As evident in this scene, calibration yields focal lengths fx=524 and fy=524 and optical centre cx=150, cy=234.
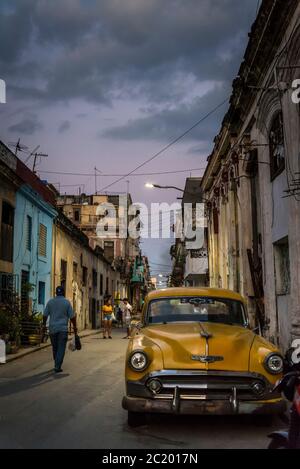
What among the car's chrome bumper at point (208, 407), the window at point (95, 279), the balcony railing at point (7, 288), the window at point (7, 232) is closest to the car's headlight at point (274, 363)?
the car's chrome bumper at point (208, 407)

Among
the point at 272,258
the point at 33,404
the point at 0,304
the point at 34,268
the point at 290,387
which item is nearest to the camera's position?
the point at 290,387

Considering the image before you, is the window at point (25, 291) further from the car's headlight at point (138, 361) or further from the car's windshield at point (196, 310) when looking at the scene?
the car's headlight at point (138, 361)

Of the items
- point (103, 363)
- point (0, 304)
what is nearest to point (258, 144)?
point (103, 363)

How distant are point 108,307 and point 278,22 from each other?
43.5ft

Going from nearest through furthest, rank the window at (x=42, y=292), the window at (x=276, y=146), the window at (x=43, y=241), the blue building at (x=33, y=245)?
the window at (x=276, y=146) → the blue building at (x=33, y=245) → the window at (x=43, y=241) → the window at (x=42, y=292)

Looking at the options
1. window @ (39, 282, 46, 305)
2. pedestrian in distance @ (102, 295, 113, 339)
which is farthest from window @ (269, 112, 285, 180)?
window @ (39, 282, 46, 305)

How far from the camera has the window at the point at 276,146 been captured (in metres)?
13.9

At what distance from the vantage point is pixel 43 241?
23.0 meters

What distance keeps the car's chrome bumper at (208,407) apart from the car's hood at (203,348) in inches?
15.1

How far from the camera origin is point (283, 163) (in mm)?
13586

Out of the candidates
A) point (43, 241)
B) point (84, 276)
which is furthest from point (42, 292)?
point (84, 276)

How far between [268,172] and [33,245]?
411 inches
